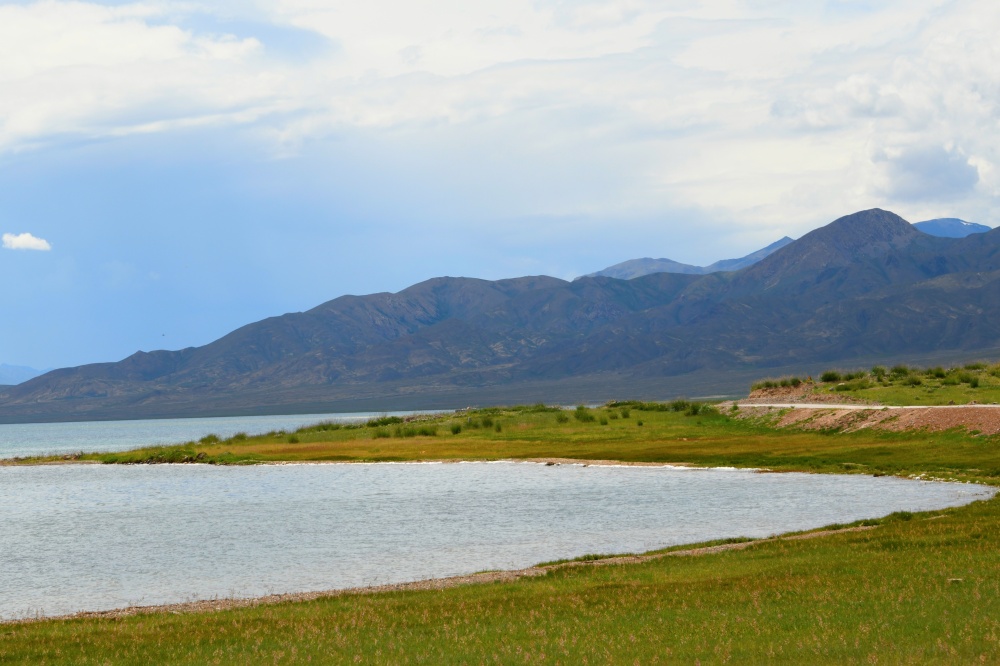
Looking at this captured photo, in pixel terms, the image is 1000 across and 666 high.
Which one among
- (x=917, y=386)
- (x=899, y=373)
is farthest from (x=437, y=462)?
(x=899, y=373)

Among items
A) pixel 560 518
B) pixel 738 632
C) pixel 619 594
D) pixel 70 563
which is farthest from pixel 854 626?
pixel 70 563

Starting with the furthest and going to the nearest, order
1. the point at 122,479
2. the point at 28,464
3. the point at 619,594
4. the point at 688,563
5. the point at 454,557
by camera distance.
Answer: the point at 28,464
the point at 122,479
the point at 454,557
the point at 688,563
the point at 619,594

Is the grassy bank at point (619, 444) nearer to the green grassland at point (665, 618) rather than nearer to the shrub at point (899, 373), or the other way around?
the shrub at point (899, 373)

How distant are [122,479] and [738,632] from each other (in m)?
57.5

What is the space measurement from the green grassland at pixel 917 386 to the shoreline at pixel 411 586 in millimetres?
40051

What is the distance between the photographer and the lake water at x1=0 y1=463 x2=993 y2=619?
92.6 ft

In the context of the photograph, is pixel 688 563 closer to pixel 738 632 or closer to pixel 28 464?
pixel 738 632

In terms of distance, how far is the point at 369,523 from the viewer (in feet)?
126

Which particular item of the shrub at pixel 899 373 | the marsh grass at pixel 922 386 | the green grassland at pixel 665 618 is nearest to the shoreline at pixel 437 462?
the marsh grass at pixel 922 386

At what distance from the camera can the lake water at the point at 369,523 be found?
92.6ft

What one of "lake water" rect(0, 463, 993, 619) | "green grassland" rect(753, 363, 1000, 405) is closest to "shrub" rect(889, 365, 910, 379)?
"green grassland" rect(753, 363, 1000, 405)

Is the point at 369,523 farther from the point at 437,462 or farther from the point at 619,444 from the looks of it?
the point at 619,444

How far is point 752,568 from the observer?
23297 mm

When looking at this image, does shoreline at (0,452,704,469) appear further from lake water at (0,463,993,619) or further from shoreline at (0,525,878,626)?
shoreline at (0,525,878,626)
